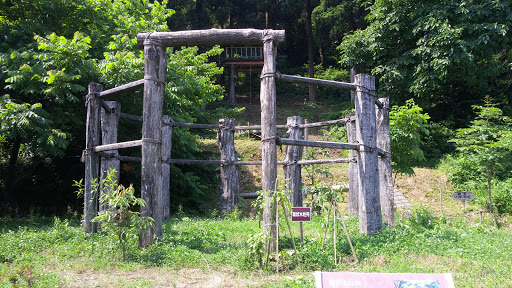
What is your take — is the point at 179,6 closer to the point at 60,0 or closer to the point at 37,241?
the point at 60,0

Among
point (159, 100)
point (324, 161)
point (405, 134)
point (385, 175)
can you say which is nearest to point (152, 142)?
point (159, 100)

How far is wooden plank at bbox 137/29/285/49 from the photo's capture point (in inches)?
275

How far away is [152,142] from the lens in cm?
705

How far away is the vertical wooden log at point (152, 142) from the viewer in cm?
698

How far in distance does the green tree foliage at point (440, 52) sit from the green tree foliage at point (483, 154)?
2.68 metres

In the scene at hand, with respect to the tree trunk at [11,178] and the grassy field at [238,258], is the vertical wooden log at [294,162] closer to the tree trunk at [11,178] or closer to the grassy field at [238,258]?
the grassy field at [238,258]

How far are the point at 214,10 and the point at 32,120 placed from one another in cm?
2241

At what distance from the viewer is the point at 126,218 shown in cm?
648

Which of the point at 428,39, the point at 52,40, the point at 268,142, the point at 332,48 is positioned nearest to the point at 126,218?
the point at 268,142

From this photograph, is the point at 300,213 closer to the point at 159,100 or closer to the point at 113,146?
the point at 159,100

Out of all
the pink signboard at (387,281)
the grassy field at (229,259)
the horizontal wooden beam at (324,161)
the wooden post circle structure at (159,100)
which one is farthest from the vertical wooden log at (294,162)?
the pink signboard at (387,281)

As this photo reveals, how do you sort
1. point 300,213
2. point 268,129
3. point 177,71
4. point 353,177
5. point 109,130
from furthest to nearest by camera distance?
1. point 177,71
2. point 353,177
3. point 109,130
4. point 268,129
5. point 300,213

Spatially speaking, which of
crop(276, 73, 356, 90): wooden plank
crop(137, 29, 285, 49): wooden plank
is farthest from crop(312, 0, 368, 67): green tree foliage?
crop(137, 29, 285, 49): wooden plank

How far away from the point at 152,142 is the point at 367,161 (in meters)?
3.76
